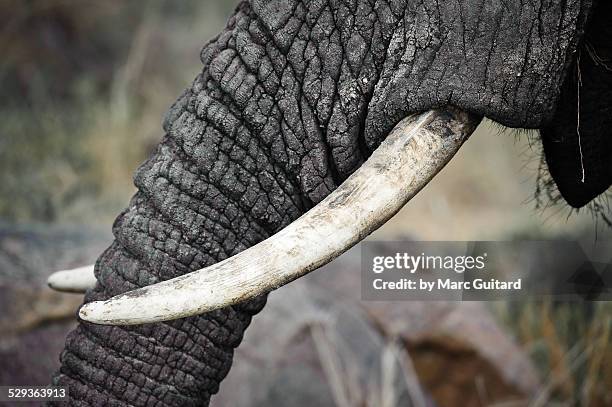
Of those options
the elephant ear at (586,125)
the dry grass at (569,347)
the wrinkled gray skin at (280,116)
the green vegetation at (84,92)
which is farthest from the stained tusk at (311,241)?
the green vegetation at (84,92)

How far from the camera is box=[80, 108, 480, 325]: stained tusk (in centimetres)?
190

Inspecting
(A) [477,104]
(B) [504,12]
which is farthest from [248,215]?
(B) [504,12]

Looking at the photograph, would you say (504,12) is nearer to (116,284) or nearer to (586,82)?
(586,82)

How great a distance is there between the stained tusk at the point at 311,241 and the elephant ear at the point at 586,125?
576mm

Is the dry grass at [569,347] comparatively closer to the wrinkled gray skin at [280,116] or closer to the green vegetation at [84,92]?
the wrinkled gray skin at [280,116]

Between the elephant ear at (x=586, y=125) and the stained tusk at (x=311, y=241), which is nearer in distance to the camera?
the stained tusk at (x=311, y=241)

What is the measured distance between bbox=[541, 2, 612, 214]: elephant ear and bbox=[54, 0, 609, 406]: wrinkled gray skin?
0.23 metres

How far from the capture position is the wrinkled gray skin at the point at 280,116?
2121 millimetres

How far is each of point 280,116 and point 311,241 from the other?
395mm

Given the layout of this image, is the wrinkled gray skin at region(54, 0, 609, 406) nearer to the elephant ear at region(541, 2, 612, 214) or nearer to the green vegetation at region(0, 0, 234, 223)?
the elephant ear at region(541, 2, 612, 214)

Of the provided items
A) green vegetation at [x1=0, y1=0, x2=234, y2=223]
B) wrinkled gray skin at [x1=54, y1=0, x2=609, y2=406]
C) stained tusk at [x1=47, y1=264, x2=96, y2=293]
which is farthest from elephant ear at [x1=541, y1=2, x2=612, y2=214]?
green vegetation at [x1=0, y1=0, x2=234, y2=223]

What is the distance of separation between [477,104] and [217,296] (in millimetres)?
753

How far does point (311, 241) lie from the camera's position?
1939 mm

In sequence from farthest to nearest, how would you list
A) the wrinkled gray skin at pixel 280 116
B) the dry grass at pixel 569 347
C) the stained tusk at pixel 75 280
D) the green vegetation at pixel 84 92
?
the green vegetation at pixel 84 92 < the dry grass at pixel 569 347 < the stained tusk at pixel 75 280 < the wrinkled gray skin at pixel 280 116
